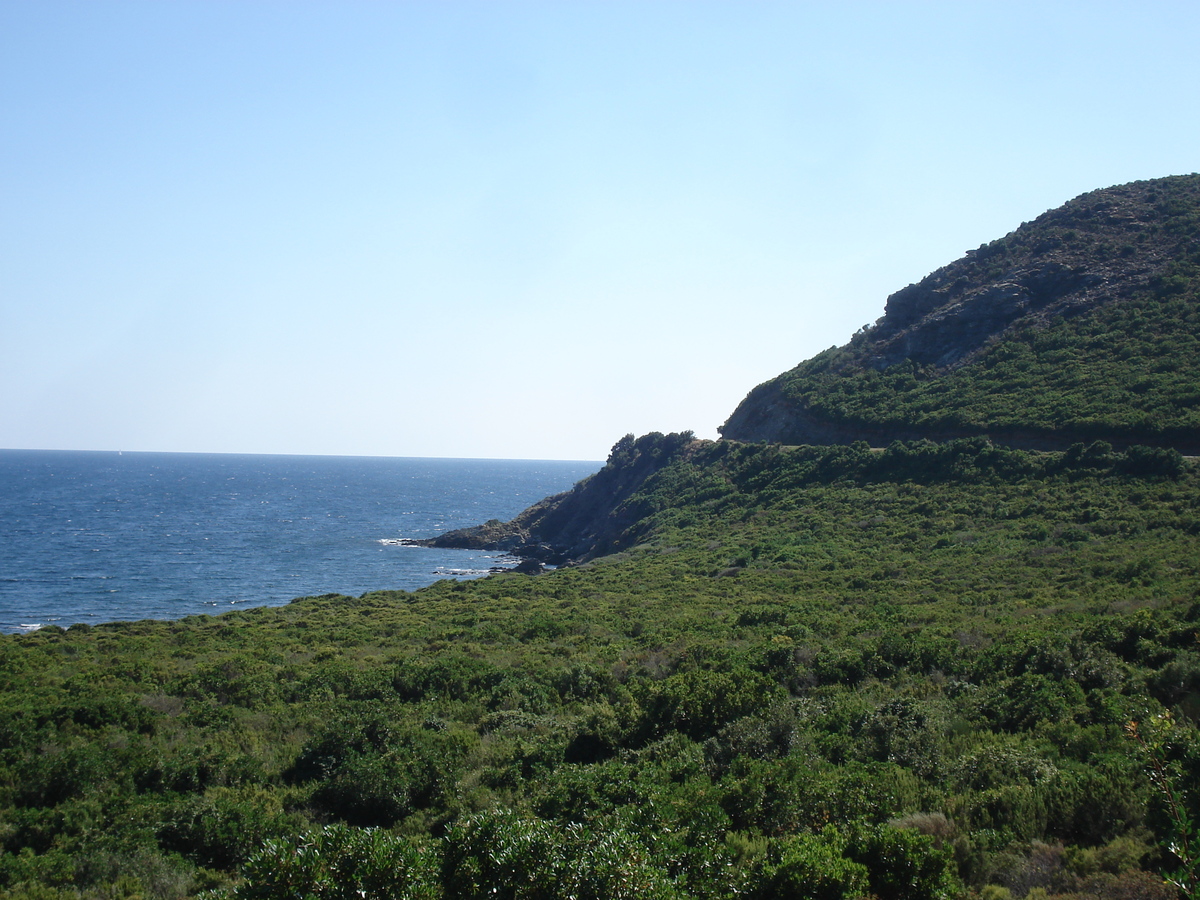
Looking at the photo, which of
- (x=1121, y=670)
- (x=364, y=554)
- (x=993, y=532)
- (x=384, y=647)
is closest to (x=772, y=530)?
(x=993, y=532)

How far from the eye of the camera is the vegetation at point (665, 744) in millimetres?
7031

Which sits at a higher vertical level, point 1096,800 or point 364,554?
point 1096,800

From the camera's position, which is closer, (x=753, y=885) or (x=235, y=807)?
(x=753, y=885)

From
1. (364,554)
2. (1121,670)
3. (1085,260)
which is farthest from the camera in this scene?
(364,554)

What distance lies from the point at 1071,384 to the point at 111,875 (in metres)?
48.4

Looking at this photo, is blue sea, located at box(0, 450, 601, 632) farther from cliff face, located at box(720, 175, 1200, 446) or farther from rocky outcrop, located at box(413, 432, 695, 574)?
cliff face, located at box(720, 175, 1200, 446)

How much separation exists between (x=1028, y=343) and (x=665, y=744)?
47.7 m

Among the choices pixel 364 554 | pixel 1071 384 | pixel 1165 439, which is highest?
pixel 1071 384

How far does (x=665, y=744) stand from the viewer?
12820 mm

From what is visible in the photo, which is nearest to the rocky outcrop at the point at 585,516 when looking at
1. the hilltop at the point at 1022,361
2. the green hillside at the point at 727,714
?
the hilltop at the point at 1022,361

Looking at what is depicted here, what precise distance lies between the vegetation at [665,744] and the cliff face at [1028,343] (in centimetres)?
1140

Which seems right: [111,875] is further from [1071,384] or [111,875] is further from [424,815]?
[1071,384]

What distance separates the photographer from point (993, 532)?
107 feet

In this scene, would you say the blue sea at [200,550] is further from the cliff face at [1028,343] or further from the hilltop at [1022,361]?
the cliff face at [1028,343]
